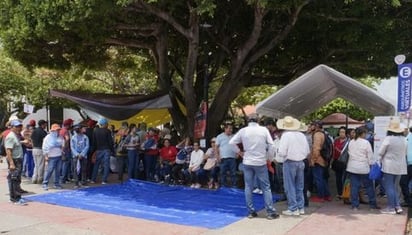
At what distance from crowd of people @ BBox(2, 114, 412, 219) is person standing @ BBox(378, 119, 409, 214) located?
2 cm

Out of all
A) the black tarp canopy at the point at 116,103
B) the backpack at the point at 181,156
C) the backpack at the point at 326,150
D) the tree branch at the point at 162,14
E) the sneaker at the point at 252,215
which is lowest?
the sneaker at the point at 252,215

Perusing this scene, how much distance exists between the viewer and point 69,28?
1293cm

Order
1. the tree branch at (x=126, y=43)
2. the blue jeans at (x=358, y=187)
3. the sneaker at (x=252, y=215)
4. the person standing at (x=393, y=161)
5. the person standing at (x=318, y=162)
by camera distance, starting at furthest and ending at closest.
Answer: the tree branch at (x=126, y=43), the person standing at (x=318, y=162), the blue jeans at (x=358, y=187), the person standing at (x=393, y=161), the sneaker at (x=252, y=215)

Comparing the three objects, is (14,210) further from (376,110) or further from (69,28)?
(376,110)

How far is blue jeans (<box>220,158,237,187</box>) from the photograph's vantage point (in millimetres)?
13289

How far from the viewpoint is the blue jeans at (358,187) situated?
35.3 ft

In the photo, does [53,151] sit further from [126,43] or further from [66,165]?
[126,43]

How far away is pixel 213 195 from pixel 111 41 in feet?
23.0

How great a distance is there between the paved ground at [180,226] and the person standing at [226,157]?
2.66 metres

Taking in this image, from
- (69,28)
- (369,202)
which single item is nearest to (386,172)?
(369,202)

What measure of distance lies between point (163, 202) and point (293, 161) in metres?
3.35

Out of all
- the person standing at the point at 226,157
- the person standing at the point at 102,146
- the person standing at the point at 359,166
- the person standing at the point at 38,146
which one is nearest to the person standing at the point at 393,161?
the person standing at the point at 359,166

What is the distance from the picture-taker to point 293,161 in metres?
10.1

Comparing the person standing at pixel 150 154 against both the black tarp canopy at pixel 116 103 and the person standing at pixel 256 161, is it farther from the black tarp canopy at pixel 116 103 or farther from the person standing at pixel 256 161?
the person standing at pixel 256 161
